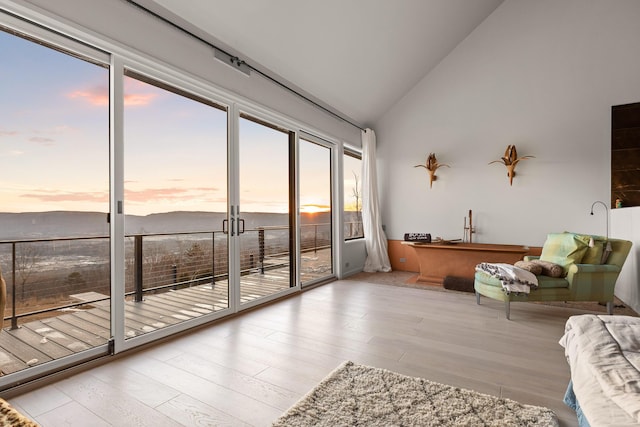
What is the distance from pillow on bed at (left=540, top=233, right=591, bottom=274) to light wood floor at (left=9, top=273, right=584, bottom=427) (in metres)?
0.56

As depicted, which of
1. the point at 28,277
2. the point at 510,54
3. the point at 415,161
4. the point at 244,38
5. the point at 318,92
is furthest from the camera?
the point at 415,161

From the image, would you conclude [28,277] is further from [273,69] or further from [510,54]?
[510,54]

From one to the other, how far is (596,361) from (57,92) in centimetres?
400

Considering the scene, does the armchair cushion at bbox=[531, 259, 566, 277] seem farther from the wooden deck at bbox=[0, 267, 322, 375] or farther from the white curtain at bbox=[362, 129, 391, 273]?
the wooden deck at bbox=[0, 267, 322, 375]

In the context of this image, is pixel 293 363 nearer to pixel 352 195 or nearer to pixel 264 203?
pixel 264 203

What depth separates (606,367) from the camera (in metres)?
1.38

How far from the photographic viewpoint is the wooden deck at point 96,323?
2.50m

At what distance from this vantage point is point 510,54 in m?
5.12

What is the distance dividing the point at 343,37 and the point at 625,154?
13.0 feet

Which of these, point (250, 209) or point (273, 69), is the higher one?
point (273, 69)

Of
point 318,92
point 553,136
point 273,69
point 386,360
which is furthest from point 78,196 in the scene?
point 553,136

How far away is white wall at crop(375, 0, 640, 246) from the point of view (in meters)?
4.54

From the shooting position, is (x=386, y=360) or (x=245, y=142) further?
(x=245, y=142)

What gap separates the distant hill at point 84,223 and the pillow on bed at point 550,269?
324 centimetres
